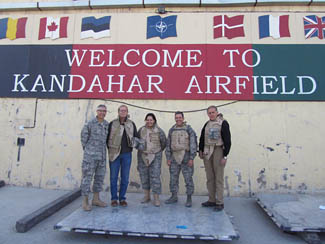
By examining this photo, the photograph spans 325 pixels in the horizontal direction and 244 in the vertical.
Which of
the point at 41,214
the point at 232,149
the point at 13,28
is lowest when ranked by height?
the point at 41,214

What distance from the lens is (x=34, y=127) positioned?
5.10m

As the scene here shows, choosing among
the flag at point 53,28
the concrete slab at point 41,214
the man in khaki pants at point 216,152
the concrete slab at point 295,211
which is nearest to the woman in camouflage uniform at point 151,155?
the man in khaki pants at point 216,152

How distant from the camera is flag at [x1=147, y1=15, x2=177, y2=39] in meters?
5.19

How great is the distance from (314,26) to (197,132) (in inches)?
138

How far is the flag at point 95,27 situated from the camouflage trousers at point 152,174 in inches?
124

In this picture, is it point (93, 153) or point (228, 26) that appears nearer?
point (93, 153)

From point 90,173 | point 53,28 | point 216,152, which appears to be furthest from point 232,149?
point 53,28

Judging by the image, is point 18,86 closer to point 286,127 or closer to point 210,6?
point 210,6

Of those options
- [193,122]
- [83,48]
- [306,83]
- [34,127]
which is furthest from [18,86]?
[306,83]

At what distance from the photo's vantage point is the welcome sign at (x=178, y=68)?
4.88m

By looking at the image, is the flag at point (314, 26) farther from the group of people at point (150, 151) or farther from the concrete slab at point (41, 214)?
the concrete slab at point (41, 214)

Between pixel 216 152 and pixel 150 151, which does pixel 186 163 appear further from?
pixel 150 151

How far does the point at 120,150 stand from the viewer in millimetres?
3688

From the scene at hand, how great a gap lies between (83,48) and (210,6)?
121 inches
